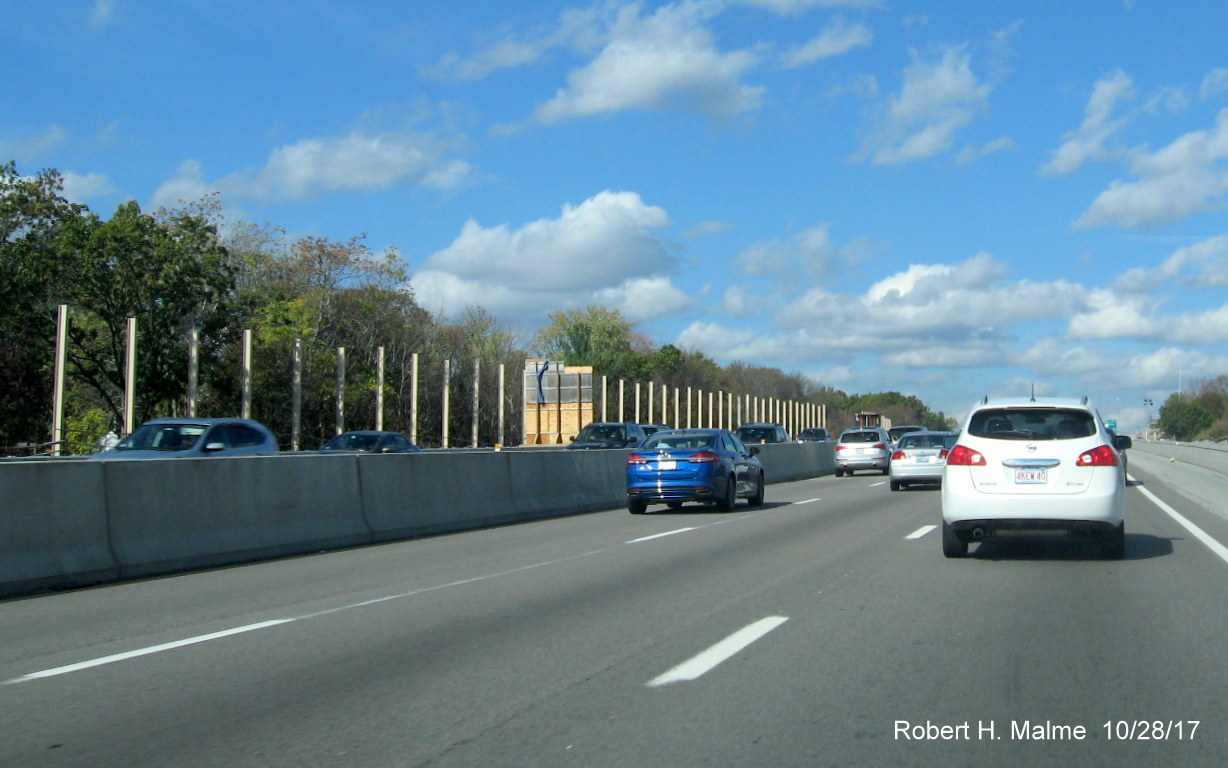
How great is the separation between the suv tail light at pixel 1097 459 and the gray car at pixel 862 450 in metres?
30.1

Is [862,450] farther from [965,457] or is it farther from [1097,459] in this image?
[1097,459]

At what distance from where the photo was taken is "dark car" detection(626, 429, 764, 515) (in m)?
21.9

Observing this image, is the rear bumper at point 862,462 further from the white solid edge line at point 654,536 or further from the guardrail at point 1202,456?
the white solid edge line at point 654,536

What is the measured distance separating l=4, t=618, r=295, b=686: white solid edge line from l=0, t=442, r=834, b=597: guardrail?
11.4 feet

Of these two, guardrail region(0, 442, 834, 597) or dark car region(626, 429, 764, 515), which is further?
dark car region(626, 429, 764, 515)

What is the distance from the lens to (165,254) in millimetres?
41125

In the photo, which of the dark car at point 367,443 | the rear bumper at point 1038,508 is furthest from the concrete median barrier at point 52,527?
the dark car at point 367,443

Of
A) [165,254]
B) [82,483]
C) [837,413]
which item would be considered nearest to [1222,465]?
[165,254]

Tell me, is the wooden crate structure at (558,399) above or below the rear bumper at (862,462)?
above

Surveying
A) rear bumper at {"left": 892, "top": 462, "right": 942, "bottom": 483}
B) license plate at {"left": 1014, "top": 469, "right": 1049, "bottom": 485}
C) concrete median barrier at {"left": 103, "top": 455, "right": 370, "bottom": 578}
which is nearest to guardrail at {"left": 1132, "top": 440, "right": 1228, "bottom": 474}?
rear bumper at {"left": 892, "top": 462, "right": 942, "bottom": 483}

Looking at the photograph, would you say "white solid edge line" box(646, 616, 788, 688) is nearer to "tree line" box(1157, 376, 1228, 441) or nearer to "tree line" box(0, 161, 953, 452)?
"tree line" box(0, 161, 953, 452)

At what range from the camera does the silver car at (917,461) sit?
29969mm

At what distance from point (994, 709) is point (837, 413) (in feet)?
594

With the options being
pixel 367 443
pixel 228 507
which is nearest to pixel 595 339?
pixel 367 443
